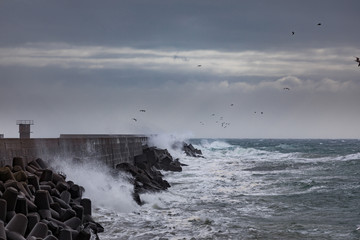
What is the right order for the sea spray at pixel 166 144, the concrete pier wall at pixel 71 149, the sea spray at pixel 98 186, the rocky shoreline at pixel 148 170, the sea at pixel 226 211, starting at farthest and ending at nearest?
the sea spray at pixel 166 144 < the rocky shoreline at pixel 148 170 < the sea spray at pixel 98 186 < the sea at pixel 226 211 < the concrete pier wall at pixel 71 149

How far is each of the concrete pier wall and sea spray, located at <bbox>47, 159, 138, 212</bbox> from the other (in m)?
0.29

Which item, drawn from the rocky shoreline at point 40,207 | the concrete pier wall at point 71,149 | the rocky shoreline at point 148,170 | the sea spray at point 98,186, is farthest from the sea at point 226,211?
the rocky shoreline at point 40,207

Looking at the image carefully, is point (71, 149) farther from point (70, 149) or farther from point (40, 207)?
point (40, 207)

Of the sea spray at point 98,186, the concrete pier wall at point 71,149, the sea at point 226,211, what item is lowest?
the sea at point 226,211

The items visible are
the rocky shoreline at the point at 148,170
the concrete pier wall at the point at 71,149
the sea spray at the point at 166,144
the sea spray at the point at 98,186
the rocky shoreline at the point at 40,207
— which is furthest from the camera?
the sea spray at the point at 166,144

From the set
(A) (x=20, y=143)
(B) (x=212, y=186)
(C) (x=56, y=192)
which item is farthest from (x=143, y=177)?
(C) (x=56, y=192)

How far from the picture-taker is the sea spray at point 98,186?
1415cm

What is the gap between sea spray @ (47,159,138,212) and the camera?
14148mm

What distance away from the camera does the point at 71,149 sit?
15867 mm

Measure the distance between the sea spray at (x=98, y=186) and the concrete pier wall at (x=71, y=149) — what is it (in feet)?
0.95

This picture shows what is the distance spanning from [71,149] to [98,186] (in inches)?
60.8

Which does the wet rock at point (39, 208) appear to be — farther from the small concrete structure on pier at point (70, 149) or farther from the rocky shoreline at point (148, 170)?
the rocky shoreline at point (148, 170)

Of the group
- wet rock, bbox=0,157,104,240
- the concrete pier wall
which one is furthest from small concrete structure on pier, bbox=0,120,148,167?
wet rock, bbox=0,157,104,240

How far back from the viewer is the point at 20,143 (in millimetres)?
11758
